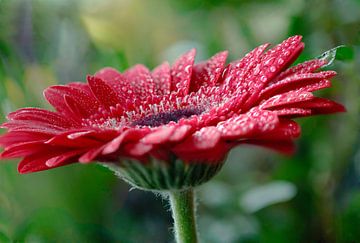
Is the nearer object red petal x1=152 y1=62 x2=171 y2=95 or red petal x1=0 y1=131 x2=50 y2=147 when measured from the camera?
red petal x1=0 y1=131 x2=50 y2=147

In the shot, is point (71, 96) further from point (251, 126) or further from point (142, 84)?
point (251, 126)

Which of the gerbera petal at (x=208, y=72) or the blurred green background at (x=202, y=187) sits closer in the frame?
the gerbera petal at (x=208, y=72)

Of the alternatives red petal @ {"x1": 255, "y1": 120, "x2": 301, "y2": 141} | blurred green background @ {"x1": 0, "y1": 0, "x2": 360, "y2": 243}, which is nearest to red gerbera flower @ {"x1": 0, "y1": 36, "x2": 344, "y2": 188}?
red petal @ {"x1": 255, "y1": 120, "x2": 301, "y2": 141}

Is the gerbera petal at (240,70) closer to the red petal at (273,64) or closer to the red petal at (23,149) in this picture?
the red petal at (273,64)

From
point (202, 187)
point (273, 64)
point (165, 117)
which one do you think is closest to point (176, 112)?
point (165, 117)

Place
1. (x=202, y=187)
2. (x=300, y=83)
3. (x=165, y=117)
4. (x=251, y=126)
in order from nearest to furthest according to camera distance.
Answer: (x=251, y=126)
(x=300, y=83)
(x=165, y=117)
(x=202, y=187)

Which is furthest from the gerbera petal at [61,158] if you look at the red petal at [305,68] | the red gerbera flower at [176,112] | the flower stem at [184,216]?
the red petal at [305,68]

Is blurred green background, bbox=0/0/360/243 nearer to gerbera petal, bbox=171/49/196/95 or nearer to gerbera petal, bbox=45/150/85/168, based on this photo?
gerbera petal, bbox=171/49/196/95
